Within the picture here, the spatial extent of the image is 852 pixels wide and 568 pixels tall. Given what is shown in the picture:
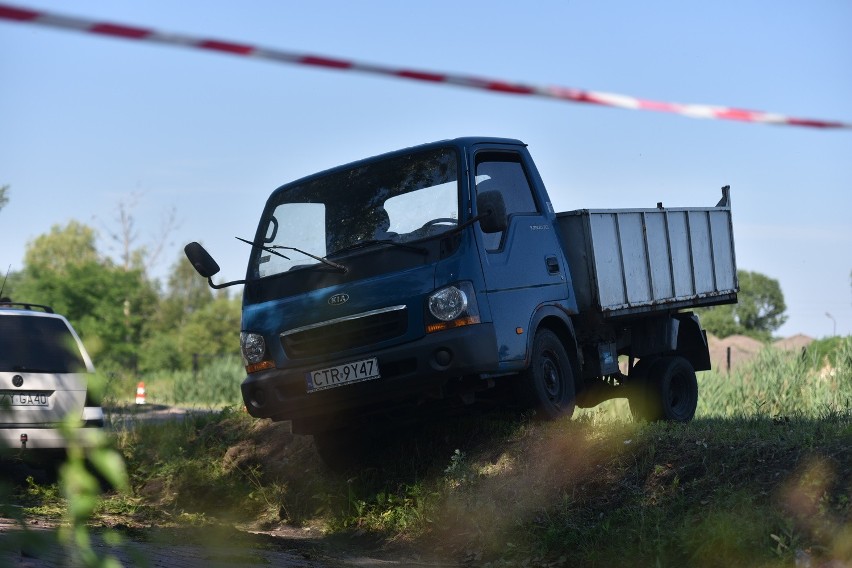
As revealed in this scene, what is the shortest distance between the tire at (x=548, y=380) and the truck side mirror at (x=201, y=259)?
250 cm

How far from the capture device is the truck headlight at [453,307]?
771 centimetres

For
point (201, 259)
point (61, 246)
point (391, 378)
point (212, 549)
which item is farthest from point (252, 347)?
point (61, 246)

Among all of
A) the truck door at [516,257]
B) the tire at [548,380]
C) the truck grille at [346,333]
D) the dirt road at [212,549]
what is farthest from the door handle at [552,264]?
the dirt road at [212,549]

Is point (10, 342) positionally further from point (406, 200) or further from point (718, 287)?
point (718, 287)

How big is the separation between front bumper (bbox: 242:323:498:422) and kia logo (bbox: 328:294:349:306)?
0.40m

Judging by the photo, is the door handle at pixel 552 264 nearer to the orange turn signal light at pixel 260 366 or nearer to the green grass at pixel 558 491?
the green grass at pixel 558 491

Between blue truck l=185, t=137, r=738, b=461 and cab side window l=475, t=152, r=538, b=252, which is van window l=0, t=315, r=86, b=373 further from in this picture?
cab side window l=475, t=152, r=538, b=252

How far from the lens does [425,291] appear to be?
7.79 metres

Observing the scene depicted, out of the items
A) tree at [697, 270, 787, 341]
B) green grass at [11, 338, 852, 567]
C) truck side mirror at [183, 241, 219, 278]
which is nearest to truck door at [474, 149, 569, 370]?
green grass at [11, 338, 852, 567]

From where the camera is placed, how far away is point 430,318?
7770mm

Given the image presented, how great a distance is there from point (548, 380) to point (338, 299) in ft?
6.25

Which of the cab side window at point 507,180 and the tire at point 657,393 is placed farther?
the tire at point 657,393

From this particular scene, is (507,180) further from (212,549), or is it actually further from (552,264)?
(212,549)

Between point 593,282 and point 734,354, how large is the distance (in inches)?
1346
